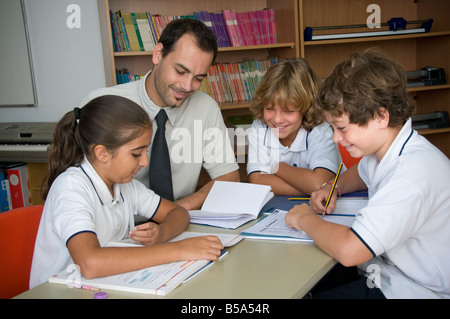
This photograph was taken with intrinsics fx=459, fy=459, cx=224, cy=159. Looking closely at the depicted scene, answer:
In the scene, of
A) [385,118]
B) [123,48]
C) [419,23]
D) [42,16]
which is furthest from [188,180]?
[419,23]

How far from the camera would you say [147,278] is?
1030 mm

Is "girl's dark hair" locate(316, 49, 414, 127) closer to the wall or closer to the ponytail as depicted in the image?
the ponytail

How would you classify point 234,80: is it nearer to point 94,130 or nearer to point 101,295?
point 94,130

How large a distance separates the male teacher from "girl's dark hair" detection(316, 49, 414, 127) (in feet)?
2.32

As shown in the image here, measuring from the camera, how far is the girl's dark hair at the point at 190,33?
1.82 m

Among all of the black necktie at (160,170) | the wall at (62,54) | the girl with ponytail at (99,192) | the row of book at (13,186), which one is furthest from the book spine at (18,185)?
the girl with ponytail at (99,192)

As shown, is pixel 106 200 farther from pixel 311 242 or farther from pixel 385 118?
pixel 385 118

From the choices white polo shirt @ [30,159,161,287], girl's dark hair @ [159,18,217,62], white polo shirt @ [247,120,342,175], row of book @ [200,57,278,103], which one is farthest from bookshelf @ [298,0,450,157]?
white polo shirt @ [30,159,161,287]

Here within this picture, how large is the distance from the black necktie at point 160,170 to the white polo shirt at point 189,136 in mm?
90

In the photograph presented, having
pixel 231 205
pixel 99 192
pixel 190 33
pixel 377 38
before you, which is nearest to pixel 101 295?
pixel 99 192

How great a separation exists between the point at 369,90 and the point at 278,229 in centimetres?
48

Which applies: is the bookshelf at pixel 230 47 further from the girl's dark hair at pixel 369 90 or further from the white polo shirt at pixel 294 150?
the girl's dark hair at pixel 369 90

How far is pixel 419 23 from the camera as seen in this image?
13.0 ft

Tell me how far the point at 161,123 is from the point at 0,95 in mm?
2346
